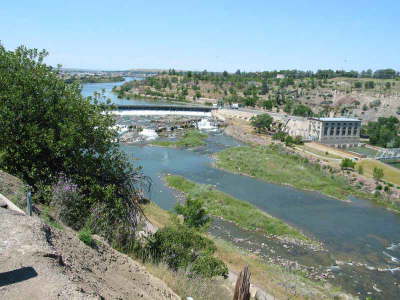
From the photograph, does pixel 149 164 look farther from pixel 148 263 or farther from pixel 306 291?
pixel 148 263

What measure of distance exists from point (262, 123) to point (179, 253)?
47.0 meters

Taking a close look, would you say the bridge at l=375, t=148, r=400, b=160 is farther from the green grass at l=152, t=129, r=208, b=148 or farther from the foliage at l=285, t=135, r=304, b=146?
the green grass at l=152, t=129, r=208, b=148

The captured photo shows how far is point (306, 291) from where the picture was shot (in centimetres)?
1454

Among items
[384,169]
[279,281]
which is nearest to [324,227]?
[279,281]

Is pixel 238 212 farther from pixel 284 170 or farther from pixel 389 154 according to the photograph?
pixel 389 154

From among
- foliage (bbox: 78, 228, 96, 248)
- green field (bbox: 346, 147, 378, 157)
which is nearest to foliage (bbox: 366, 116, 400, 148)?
green field (bbox: 346, 147, 378, 157)

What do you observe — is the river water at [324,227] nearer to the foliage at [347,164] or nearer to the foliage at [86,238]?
the foliage at [86,238]

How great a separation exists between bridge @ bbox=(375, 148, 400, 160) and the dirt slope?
4104cm

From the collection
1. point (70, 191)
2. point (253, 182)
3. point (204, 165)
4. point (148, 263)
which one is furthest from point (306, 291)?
point (204, 165)

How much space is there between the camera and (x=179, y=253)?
1128cm

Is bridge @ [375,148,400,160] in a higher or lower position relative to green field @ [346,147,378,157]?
higher

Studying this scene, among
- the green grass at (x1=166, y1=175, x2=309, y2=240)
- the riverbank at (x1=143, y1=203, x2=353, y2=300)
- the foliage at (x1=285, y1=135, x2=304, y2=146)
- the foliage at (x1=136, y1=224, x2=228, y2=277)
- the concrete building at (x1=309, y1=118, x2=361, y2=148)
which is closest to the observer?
the foliage at (x1=136, y1=224, x2=228, y2=277)

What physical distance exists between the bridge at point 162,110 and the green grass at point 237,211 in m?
41.4

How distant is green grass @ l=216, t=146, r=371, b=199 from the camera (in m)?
31.8
